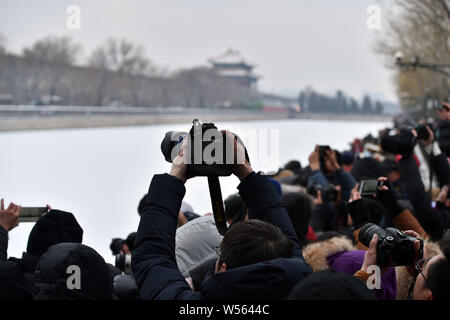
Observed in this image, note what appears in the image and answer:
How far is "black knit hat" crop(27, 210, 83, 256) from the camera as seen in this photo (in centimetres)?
176

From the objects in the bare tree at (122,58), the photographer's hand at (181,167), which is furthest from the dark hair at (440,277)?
the bare tree at (122,58)

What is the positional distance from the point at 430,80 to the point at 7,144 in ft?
73.9

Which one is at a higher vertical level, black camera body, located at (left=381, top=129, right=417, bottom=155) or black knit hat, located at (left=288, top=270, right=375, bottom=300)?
black camera body, located at (left=381, top=129, right=417, bottom=155)

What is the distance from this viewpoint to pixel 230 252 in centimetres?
134

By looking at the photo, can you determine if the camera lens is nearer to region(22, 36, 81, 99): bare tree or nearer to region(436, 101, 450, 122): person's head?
region(436, 101, 450, 122): person's head

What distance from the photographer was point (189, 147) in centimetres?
145

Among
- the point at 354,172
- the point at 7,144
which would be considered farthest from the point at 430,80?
the point at 354,172

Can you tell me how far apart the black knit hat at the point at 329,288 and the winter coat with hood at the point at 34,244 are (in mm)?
814

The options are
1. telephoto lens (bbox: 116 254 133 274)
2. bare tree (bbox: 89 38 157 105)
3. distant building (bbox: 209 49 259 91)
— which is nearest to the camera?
telephoto lens (bbox: 116 254 133 274)

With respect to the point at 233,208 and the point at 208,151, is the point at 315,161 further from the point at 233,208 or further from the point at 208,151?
the point at 208,151

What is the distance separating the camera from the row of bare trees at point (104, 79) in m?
32.4

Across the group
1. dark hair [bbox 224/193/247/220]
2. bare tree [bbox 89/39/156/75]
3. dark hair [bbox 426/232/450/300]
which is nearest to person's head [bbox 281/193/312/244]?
dark hair [bbox 224/193/247/220]

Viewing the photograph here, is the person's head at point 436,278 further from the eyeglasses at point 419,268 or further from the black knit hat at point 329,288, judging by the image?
the black knit hat at point 329,288

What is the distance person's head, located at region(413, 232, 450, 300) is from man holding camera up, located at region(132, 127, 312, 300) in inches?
13.6
